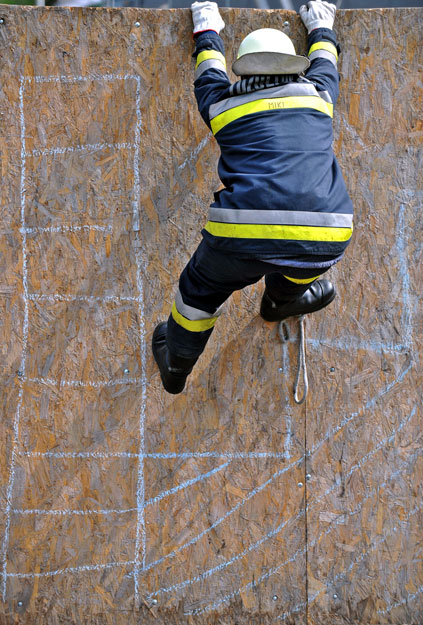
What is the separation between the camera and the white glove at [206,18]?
8.37 ft

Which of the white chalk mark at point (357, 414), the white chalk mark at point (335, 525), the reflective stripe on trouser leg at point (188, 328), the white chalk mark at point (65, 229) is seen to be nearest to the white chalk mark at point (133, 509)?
the white chalk mark at point (357, 414)

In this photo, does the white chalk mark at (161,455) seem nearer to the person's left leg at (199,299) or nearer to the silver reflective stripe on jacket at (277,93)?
the person's left leg at (199,299)

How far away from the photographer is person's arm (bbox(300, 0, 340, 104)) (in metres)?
2.28

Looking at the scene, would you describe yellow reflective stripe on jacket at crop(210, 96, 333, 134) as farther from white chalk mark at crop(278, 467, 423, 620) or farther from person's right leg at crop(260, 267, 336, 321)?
white chalk mark at crop(278, 467, 423, 620)

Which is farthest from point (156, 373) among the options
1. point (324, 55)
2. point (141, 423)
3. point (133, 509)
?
point (324, 55)

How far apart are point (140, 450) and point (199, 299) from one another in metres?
0.95

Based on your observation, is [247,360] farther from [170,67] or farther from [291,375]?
[170,67]

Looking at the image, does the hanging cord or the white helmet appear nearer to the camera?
the white helmet

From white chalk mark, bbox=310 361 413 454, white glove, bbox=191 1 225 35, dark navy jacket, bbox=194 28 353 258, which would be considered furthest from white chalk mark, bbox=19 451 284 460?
white glove, bbox=191 1 225 35

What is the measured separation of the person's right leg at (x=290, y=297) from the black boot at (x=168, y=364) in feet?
1.48

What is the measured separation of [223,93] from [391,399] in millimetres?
1672

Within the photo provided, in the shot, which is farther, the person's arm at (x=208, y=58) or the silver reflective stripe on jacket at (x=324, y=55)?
the silver reflective stripe on jacket at (x=324, y=55)

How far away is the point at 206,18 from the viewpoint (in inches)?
101

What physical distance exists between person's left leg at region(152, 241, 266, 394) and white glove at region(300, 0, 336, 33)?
47.4 inches
